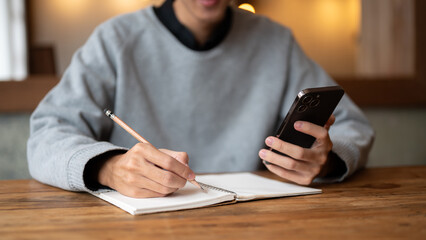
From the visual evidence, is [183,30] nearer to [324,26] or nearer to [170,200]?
[170,200]

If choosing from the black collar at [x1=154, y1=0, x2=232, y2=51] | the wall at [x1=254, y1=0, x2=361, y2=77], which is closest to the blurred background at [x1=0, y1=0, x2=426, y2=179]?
the black collar at [x1=154, y1=0, x2=232, y2=51]

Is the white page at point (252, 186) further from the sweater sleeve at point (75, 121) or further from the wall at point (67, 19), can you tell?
the wall at point (67, 19)

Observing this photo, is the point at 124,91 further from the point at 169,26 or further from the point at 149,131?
the point at 169,26

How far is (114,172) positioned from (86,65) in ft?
1.71

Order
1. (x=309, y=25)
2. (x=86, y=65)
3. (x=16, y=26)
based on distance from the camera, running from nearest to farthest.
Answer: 1. (x=86, y=65)
2. (x=16, y=26)
3. (x=309, y=25)

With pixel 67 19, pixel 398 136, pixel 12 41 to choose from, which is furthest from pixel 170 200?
pixel 67 19

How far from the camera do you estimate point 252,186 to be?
88 centimetres

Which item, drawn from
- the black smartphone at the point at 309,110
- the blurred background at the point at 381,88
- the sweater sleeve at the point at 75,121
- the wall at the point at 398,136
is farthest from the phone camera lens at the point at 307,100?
the wall at the point at 398,136

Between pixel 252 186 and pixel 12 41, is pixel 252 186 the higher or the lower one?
the higher one

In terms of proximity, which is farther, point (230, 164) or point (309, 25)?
point (309, 25)

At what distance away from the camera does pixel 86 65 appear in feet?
4.08

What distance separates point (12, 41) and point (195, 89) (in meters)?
4.58

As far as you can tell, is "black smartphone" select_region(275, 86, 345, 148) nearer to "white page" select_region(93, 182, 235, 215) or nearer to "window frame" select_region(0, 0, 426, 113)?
"white page" select_region(93, 182, 235, 215)

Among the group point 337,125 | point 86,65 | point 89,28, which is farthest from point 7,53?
point 337,125
